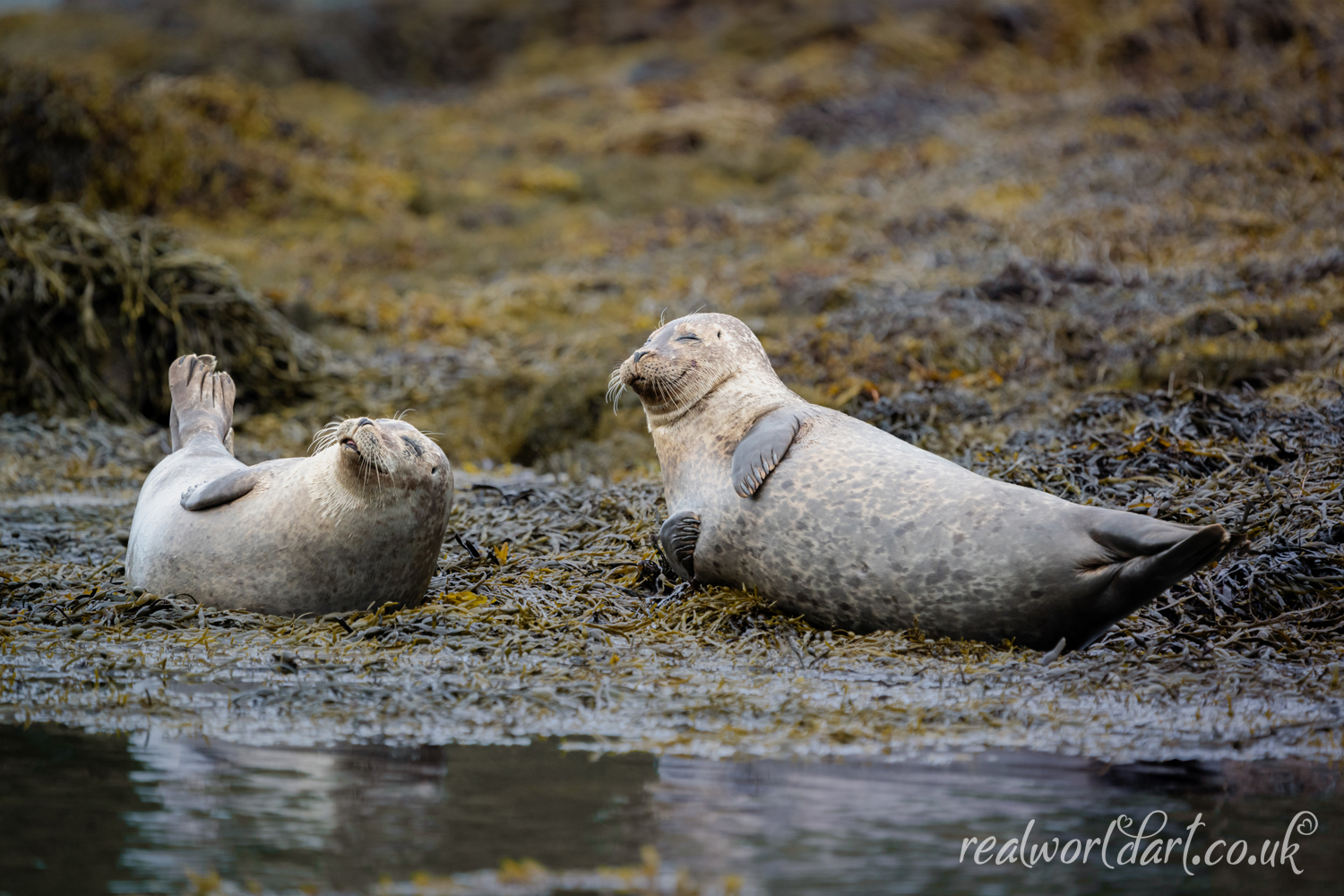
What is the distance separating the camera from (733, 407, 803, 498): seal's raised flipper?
4547mm

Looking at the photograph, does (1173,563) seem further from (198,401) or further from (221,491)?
(198,401)

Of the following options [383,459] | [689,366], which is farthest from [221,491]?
[689,366]

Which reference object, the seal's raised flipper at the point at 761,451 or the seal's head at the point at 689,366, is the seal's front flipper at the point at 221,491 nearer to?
the seal's head at the point at 689,366

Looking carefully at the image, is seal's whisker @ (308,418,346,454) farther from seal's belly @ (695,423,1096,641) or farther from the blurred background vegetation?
the blurred background vegetation

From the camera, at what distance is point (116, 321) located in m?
9.10

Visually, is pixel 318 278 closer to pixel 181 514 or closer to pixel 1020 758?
pixel 181 514

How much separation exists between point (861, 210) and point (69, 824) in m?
11.8

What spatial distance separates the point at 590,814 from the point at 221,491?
8.18 ft

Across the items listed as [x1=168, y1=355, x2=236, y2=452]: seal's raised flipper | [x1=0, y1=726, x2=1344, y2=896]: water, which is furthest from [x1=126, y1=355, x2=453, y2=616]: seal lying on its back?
[x1=0, y1=726, x2=1344, y2=896]: water

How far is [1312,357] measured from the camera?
7.55 metres

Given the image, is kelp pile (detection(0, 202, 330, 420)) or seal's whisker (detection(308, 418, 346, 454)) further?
kelp pile (detection(0, 202, 330, 420))

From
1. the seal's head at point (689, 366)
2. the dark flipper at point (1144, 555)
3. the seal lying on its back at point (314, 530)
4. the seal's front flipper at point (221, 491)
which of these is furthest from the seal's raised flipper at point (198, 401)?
the dark flipper at point (1144, 555)

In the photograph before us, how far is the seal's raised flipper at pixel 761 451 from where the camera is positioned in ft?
14.9

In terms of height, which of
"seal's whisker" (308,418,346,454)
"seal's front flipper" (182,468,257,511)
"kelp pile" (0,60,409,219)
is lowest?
"seal's front flipper" (182,468,257,511)
